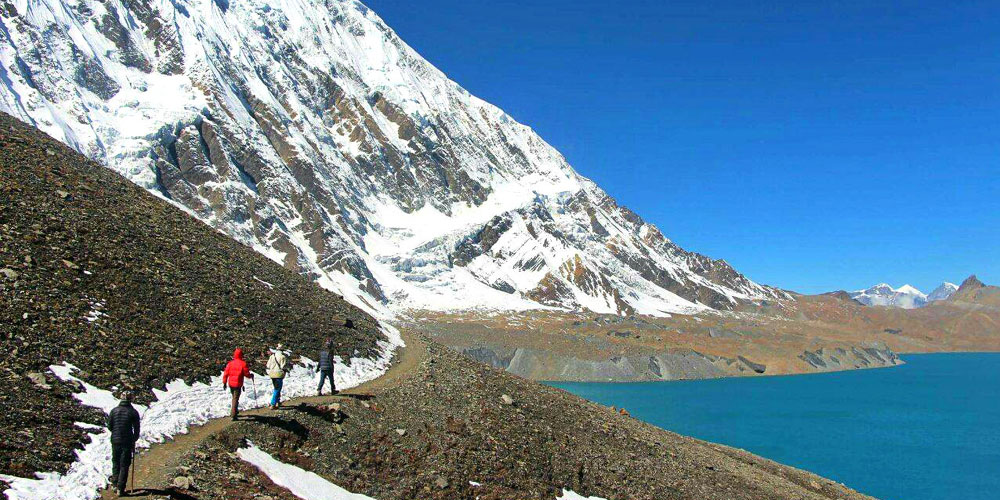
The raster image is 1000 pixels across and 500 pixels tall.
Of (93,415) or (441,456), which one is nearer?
(93,415)

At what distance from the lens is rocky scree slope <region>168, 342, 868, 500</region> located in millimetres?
21703

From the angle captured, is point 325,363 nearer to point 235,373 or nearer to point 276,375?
point 276,375

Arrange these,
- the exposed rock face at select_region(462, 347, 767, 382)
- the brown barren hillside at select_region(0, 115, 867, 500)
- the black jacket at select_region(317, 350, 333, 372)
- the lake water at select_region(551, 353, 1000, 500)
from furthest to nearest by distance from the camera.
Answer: the exposed rock face at select_region(462, 347, 767, 382) < the lake water at select_region(551, 353, 1000, 500) < the black jacket at select_region(317, 350, 333, 372) < the brown barren hillside at select_region(0, 115, 867, 500)

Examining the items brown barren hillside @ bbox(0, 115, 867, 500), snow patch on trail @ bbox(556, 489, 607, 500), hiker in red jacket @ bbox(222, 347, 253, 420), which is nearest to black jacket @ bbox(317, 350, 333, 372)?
brown barren hillside @ bbox(0, 115, 867, 500)

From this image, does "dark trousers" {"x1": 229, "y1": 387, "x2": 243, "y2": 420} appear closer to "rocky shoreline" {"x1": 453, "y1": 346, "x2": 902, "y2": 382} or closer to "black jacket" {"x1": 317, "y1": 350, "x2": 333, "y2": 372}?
"black jacket" {"x1": 317, "y1": 350, "x2": 333, "y2": 372}

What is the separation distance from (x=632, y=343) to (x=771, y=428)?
7303cm

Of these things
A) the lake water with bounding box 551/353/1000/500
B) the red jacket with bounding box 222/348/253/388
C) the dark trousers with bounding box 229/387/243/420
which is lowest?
the dark trousers with bounding box 229/387/243/420

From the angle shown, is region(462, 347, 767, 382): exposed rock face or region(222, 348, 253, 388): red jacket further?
region(462, 347, 767, 382): exposed rock face

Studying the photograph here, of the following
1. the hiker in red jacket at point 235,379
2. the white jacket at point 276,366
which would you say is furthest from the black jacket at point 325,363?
the hiker in red jacket at point 235,379

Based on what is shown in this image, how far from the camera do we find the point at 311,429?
2311 cm

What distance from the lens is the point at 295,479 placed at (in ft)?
65.1

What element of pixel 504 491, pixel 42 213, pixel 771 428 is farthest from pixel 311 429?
pixel 771 428

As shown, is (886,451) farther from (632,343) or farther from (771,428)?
(632,343)

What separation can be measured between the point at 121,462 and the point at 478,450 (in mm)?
14054
